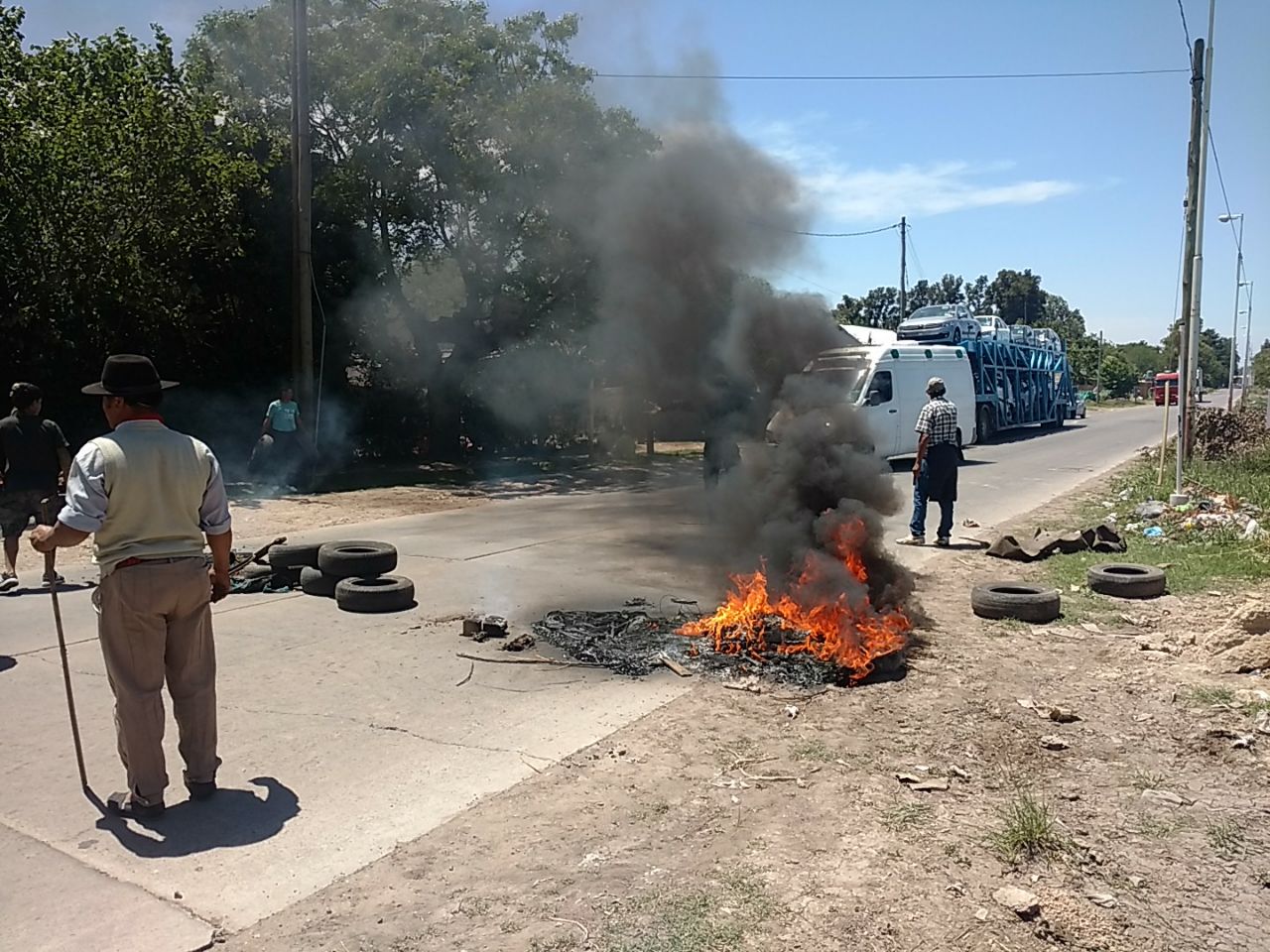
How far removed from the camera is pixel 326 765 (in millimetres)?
4582

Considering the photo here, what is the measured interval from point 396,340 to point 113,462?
1644 centimetres

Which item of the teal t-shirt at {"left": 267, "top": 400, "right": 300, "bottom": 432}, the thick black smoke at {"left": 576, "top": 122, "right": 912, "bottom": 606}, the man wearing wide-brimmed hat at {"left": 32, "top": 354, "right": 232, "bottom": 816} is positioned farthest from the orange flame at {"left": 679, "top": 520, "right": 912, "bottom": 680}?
the teal t-shirt at {"left": 267, "top": 400, "right": 300, "bottom": 432}

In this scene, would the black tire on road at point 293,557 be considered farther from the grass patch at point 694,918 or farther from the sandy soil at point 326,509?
the grass patch at point 694,918

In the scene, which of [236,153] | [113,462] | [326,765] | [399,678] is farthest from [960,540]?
[236,153]

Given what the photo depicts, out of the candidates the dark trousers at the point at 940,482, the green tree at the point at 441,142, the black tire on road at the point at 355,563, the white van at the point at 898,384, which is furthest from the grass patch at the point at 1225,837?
the green tree at the point at 441,142

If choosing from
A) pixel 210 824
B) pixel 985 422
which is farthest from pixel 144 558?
pixel 985 422

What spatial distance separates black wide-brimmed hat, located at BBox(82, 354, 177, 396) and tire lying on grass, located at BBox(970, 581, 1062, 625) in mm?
6040

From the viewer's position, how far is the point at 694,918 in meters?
3.18

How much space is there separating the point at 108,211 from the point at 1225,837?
54.9 feet

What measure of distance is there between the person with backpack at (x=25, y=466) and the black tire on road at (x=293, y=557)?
5.91ft

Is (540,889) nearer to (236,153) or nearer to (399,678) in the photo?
(399,678)

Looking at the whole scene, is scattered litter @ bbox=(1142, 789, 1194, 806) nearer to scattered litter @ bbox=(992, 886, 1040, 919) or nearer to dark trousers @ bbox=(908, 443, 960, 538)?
scattered litter @ bbox=(992, 886, 1040, 919)

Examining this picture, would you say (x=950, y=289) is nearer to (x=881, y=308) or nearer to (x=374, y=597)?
A: (x=881, y=308)

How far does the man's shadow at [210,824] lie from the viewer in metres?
3.76
